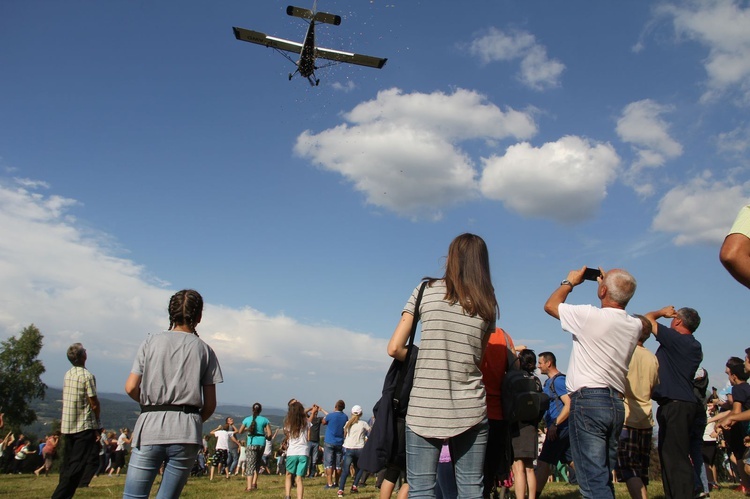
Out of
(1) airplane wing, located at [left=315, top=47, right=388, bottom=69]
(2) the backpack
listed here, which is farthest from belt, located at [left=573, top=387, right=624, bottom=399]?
(1) airplane wing, located at [left=315, top=47, right=388, bottom=69]

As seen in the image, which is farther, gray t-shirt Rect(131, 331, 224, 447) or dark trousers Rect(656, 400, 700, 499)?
dark trousers Rect(656, 400, 700, 499)

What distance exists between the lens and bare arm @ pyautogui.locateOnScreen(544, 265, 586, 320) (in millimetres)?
4375

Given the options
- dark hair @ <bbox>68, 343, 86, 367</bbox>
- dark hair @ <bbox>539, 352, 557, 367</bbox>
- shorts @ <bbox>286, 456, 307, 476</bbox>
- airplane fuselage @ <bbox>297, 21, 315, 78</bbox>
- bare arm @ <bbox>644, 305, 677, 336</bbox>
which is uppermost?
airplane fuselage @ <bbox>297, 21, 315, 78</bbox>

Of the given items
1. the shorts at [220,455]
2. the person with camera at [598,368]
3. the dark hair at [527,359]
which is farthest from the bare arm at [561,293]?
the shorts at [220,455]

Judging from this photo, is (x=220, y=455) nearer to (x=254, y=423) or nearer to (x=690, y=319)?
(x=254, y=423)

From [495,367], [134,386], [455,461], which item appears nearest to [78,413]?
[134,386]

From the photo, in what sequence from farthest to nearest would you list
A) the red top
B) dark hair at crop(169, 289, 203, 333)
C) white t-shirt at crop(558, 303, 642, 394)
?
the red top
white t-shirt at crop(558, 303, 642, 394)
dark hair at crop(169, 289, 203, 333)

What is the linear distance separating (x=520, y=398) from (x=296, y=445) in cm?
699

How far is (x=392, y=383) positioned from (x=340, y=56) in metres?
19.8

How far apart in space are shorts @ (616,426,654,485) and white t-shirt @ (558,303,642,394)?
2.12 metres

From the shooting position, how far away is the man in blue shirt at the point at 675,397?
584cm

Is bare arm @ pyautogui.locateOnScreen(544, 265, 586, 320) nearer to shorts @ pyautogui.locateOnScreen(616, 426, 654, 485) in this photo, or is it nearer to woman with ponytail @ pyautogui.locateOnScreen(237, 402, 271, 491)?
shorts @ pyautogui.locateOnScreen(616, 426, 654, 485)

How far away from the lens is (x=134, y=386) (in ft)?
12.5

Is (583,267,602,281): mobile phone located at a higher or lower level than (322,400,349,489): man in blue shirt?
higher
